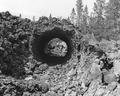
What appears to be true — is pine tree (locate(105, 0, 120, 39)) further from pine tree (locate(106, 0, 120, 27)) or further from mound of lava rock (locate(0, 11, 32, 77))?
mound of lava rock (locate(0, 11, 32, 77))

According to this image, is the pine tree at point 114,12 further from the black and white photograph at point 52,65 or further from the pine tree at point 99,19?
the black and white photograph at point 52,65

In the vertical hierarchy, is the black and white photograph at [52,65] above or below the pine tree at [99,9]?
below

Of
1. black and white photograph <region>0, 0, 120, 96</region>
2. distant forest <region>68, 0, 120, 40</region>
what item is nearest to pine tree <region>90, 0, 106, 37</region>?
distant forest <region>68, 0, 120, 40</region>

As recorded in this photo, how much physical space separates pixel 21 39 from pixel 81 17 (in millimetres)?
45276

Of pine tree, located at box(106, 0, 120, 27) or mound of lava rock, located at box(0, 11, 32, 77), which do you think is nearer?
mound of lava rock, located at box(0, 11, 32, 77)

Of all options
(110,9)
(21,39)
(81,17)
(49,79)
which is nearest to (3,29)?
(21,39)

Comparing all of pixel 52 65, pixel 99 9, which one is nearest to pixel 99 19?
pixel 99 9

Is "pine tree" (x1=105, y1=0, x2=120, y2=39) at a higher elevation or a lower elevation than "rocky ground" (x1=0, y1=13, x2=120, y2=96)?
higher

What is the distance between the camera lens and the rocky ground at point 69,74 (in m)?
17.6

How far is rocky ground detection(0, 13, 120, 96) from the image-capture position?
17.6 metres

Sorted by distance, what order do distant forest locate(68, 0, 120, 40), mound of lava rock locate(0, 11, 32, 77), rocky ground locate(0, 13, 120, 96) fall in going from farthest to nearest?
distant forest locate(68, 0, 120, 40), mound of lava rock locate(0, 11, 32, 77), rocky ground locate(0, 13, 120, 96)

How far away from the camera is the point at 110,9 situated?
49.9 metres

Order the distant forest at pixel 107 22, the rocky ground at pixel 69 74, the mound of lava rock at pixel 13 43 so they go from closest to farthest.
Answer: the rocky ground at pixel 69 74, the mound of lava rock at pixel 13 43, the distant forest at pixel 107 22

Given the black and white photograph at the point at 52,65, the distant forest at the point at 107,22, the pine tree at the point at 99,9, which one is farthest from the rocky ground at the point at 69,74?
the pine tree at the point at 99,9
